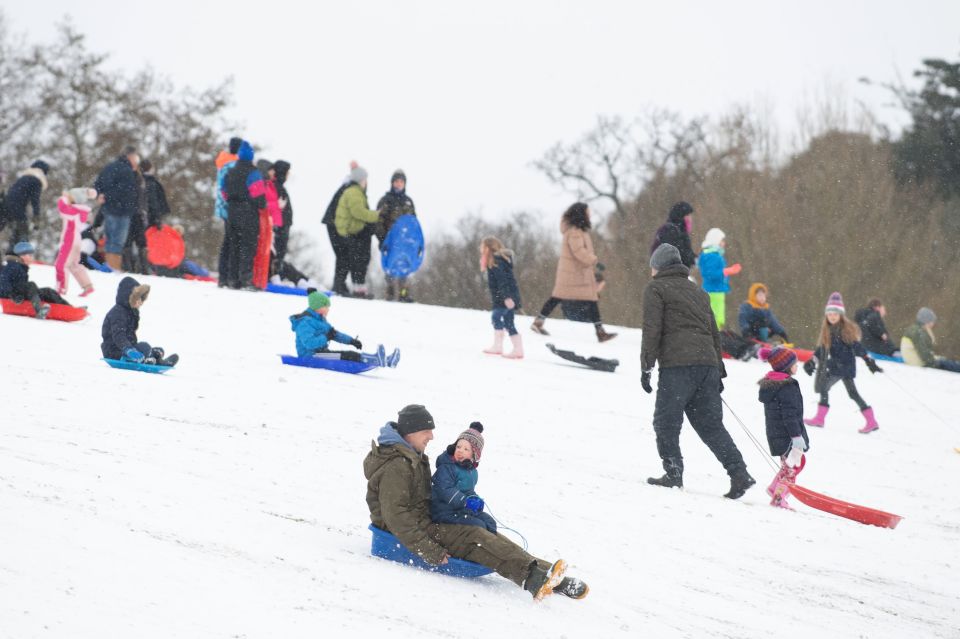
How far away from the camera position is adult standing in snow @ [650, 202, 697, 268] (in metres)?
15.9

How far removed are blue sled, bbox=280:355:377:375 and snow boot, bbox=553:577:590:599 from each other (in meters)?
6.92

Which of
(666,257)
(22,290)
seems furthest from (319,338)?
(666,257)

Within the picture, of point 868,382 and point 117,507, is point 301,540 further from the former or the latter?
point 868,382

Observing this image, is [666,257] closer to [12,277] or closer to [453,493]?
[453,493]

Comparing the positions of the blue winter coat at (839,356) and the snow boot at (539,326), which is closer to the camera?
the blue winter coat at (839,356)

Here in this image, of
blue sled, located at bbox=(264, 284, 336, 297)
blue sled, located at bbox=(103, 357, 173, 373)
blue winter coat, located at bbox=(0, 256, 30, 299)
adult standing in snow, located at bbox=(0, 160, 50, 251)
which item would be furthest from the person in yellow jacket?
blue sled, located at bbox=(103, 357, 173, 373)

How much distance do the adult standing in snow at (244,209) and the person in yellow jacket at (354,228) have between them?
136 cm

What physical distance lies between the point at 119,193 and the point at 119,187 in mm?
98

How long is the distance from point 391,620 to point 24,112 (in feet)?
114

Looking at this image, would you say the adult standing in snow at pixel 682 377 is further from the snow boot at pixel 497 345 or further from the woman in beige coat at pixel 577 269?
the woman in beige coat at pixel 577 269

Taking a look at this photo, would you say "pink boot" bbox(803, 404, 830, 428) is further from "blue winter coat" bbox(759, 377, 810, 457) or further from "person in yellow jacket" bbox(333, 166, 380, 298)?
"person in yellow jacket" bbox(333, 166, 380, 298)

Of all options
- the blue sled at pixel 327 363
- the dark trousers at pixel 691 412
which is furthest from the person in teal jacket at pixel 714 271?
the dark trousers at pixel 691 412

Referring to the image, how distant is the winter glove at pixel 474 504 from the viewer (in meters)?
6.14

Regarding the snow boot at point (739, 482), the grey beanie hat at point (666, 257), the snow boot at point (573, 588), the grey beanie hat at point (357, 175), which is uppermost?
the grey beanie hat at point (357, 175)
